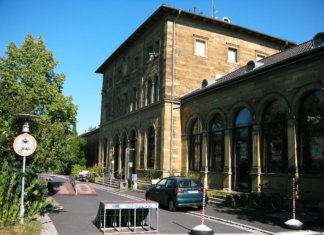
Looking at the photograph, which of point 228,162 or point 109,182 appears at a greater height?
point 228,162

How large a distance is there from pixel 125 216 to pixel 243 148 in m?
11.5

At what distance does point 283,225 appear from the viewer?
12336 mm

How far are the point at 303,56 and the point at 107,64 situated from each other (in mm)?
31429

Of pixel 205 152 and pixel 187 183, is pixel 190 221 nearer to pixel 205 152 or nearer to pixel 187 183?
pixel 187 183

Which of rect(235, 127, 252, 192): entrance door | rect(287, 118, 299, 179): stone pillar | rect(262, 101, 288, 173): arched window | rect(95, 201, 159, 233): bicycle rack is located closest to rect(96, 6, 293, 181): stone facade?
rect(235, 127, 252, 192): entrance door

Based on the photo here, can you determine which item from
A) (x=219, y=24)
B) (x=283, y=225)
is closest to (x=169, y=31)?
(x=219, y=24)

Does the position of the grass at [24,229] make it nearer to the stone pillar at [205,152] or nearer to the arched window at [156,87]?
the stone pillar at [205,152]

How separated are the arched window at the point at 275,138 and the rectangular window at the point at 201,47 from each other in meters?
12.2

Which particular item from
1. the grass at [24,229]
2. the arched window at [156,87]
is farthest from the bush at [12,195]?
the arched window at [156,87]

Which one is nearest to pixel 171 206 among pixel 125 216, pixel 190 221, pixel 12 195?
pixel 190 221

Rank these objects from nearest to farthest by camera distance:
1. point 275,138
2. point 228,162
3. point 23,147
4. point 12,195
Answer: point 23,147 < point 12,195 < point 275,138 < point 228,162

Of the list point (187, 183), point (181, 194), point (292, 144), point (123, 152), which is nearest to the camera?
point (181, 194)

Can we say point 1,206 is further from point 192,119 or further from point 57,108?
point 192,119

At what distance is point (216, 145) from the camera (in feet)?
A: 78.2
